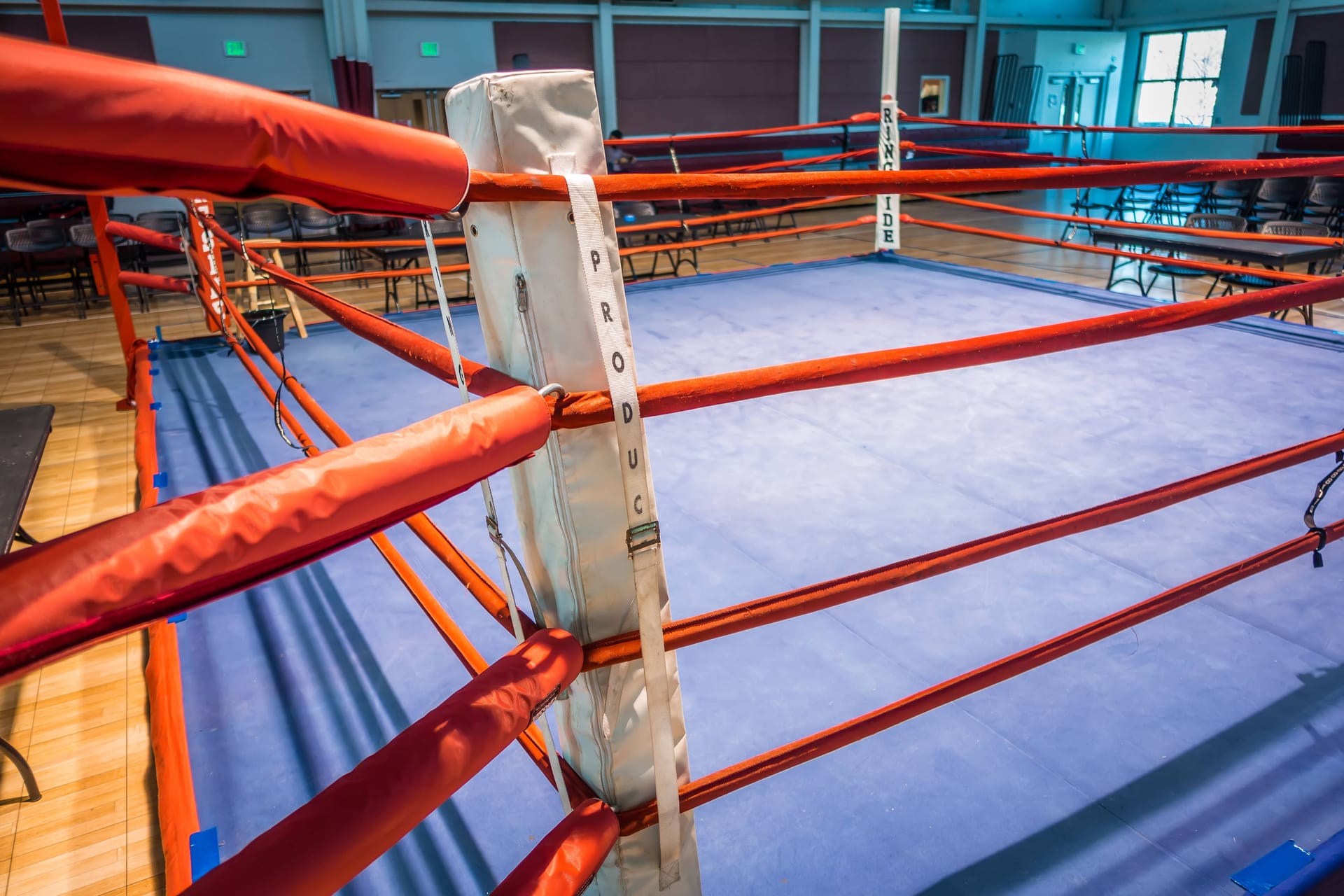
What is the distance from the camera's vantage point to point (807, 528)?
2.11 m

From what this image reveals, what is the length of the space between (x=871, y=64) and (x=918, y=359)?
39.0 ft

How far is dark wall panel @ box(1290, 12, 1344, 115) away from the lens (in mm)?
10766

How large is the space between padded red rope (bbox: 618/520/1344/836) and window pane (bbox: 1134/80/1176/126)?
47.8ft

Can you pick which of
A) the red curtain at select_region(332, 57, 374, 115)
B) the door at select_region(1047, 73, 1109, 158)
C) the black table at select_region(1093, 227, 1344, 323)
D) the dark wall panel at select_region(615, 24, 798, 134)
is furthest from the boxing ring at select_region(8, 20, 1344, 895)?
the door at select_region(1047, 73, 1109, 158)

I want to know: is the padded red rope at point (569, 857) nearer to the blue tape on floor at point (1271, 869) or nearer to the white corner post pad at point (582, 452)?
the white corner post pad at point (582, 452)

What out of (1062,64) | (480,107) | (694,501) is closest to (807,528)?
(694,501)

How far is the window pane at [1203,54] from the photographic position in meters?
12.2

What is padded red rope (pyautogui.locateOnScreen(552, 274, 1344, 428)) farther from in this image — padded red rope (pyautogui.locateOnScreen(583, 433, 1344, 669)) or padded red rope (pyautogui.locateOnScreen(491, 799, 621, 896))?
padded red rope (pyautogui.locateOnScreen(491, 799, 621, 896))

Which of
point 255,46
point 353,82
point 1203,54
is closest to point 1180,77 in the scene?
point 1203,54

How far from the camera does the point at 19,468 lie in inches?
71.1

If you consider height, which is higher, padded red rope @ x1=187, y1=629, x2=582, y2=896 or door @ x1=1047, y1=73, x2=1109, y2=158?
door @ x1=1047, y1=73, x2=1109, y2=158

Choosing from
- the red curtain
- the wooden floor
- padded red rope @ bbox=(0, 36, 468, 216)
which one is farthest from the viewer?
the red curtain

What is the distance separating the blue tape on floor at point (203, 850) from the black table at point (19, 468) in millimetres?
494

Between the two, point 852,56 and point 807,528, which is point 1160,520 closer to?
point 807,528
